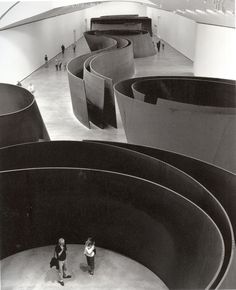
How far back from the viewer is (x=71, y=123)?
16.4 metres

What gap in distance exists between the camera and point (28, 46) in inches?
1014

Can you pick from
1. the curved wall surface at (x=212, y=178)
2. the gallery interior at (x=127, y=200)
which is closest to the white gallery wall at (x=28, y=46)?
the gallery interior at (x=127, y=200)

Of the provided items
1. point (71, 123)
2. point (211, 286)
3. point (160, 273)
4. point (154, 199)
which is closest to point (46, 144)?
point (154, 199)

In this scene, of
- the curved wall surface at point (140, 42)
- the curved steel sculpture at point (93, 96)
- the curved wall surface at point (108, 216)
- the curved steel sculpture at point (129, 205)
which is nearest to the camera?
the curved steel sculpture at point (129, 205)

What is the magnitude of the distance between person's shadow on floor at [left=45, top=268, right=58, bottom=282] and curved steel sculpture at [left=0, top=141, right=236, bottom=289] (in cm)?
83

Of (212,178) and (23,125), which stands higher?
(23,125)

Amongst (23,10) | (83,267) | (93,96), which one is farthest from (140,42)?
(83,267)

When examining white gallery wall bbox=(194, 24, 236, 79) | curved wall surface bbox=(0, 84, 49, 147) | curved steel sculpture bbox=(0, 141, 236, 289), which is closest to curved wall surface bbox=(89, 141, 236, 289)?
curved steel sculpture bbox=(0, 141, 236, 289)

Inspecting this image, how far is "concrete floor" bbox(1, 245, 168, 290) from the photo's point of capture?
7254 millimetres

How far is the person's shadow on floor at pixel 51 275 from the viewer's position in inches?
292

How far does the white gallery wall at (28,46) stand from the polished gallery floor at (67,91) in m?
0.87

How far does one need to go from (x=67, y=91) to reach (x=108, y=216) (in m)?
15.3

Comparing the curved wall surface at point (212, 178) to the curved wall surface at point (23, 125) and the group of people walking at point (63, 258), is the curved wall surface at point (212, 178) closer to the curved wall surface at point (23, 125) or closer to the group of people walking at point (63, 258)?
the group of people walking at point (63, 258)

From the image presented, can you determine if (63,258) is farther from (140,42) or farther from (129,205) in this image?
(140,42)
